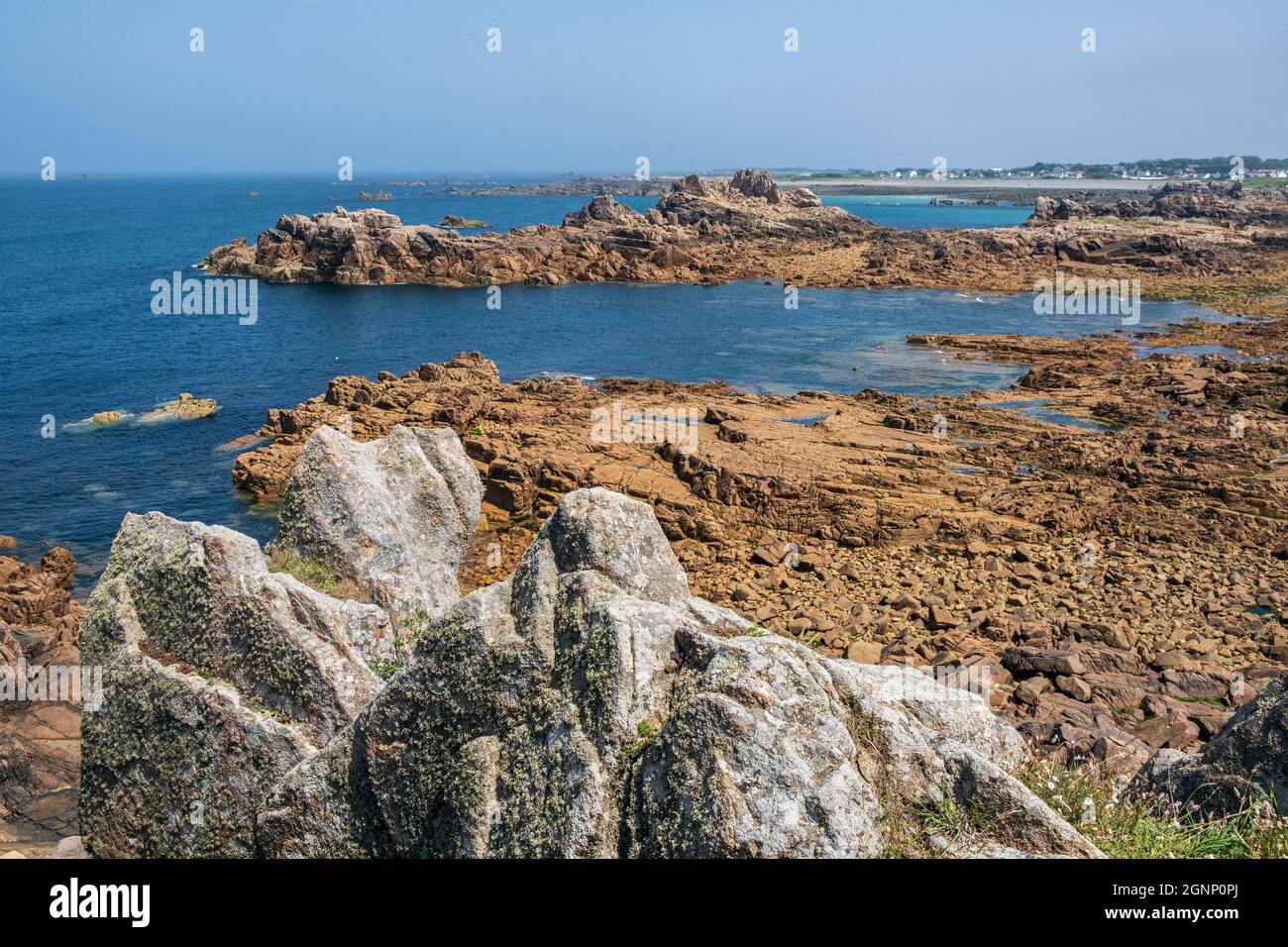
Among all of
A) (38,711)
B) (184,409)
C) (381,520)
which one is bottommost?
(38,711)

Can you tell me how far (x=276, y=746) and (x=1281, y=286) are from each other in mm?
79235

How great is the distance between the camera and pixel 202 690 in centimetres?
928

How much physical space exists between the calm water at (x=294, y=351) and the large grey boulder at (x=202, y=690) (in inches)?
650

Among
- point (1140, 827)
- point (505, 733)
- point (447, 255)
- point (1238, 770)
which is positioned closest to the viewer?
point (1140, 827)

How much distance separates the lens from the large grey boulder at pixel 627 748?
18.7 ft

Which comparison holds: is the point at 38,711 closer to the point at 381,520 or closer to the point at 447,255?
the point at 381,520

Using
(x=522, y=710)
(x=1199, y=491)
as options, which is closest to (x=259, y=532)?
(x=522, y=710)

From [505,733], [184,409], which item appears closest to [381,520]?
[505,733]

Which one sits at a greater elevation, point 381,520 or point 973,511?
point 381,520

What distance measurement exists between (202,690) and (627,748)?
17.3ft

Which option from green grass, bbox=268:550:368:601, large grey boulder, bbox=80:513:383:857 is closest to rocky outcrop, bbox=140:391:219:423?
green grass, bbox=268:550:368:601

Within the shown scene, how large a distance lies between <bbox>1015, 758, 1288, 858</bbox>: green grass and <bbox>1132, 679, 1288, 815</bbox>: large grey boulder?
2.30 ft

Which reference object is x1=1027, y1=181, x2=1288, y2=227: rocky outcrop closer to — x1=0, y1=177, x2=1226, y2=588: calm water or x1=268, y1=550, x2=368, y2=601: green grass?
x1=0, y1=177, x2=1226, y2=588: calm water

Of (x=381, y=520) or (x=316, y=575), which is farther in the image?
(x=381, y=520)
